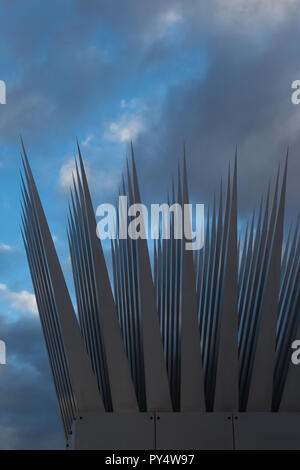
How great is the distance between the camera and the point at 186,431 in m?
9.30

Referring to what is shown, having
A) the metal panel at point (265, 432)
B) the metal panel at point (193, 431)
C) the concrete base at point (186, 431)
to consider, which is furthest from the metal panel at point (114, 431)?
the metal panel at point (265, 432)

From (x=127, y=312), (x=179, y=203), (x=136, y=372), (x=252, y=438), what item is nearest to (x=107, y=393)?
(x=136, y=372)

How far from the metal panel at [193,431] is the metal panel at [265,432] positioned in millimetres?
175

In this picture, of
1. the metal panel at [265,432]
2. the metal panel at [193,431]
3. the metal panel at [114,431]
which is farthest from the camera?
the metal panel at [265,432]

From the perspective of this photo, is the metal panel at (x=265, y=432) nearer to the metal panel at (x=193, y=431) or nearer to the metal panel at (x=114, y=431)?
the metal panel at (x=193, y=431)

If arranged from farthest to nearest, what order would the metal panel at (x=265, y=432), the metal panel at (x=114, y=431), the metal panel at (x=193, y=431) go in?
the metal panel at (x=265, y=432) < the metal panel at (x=193, y=431) < the metal panel at (x=114, y=431)

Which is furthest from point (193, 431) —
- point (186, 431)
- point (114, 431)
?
point (114, 431)

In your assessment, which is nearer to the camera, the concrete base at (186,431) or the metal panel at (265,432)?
the concrete base at (186,431)

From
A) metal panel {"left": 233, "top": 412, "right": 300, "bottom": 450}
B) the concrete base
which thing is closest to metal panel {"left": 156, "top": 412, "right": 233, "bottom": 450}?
the concrete base

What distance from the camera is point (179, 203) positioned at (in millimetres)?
10883

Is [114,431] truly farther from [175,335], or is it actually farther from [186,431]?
[175,335]

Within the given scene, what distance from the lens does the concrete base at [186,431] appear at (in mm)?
9156

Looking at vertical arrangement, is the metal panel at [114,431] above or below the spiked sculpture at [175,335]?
below

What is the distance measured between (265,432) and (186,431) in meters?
1.39
